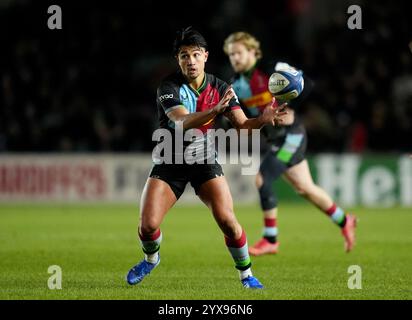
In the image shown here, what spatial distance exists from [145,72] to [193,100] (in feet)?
47.0

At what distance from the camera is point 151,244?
7.41 m

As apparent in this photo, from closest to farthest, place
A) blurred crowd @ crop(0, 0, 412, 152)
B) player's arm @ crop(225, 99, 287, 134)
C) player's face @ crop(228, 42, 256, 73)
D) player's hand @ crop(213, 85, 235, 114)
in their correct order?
player's hand @ crop(213, 85, 235, 114) < player's arm @ crop(225, 99, 287, 134) < player's face @ crop(228, 42, 256, 73) < blurred crowd @ crop(0, 0, 412, 152)

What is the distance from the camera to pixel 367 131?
62.0 feet

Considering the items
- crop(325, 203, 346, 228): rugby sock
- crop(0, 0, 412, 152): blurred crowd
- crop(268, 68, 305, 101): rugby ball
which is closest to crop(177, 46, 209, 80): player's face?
crop(268, 68, 305, 101): rugby ball

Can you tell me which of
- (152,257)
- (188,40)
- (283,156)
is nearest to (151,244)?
(152,257)

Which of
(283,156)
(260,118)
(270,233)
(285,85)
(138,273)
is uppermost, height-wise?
(285,85)

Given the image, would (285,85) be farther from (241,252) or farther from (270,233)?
(270,233)

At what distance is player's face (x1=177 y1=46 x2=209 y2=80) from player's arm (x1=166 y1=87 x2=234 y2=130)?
0.30 m

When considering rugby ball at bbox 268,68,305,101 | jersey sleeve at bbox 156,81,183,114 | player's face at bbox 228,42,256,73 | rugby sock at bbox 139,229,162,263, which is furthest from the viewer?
player's face at bbox 228,42,256,73

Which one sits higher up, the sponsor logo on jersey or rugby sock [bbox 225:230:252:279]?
the sponsor logo on jersey

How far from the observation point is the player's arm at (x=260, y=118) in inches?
271

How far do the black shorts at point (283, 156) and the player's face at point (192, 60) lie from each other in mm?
3499

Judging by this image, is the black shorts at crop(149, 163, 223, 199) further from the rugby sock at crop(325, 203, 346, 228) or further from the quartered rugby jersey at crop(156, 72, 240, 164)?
the rugby sock at crop(325, 203, 346, 228)

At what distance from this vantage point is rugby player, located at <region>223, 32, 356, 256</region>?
10.3 metres
